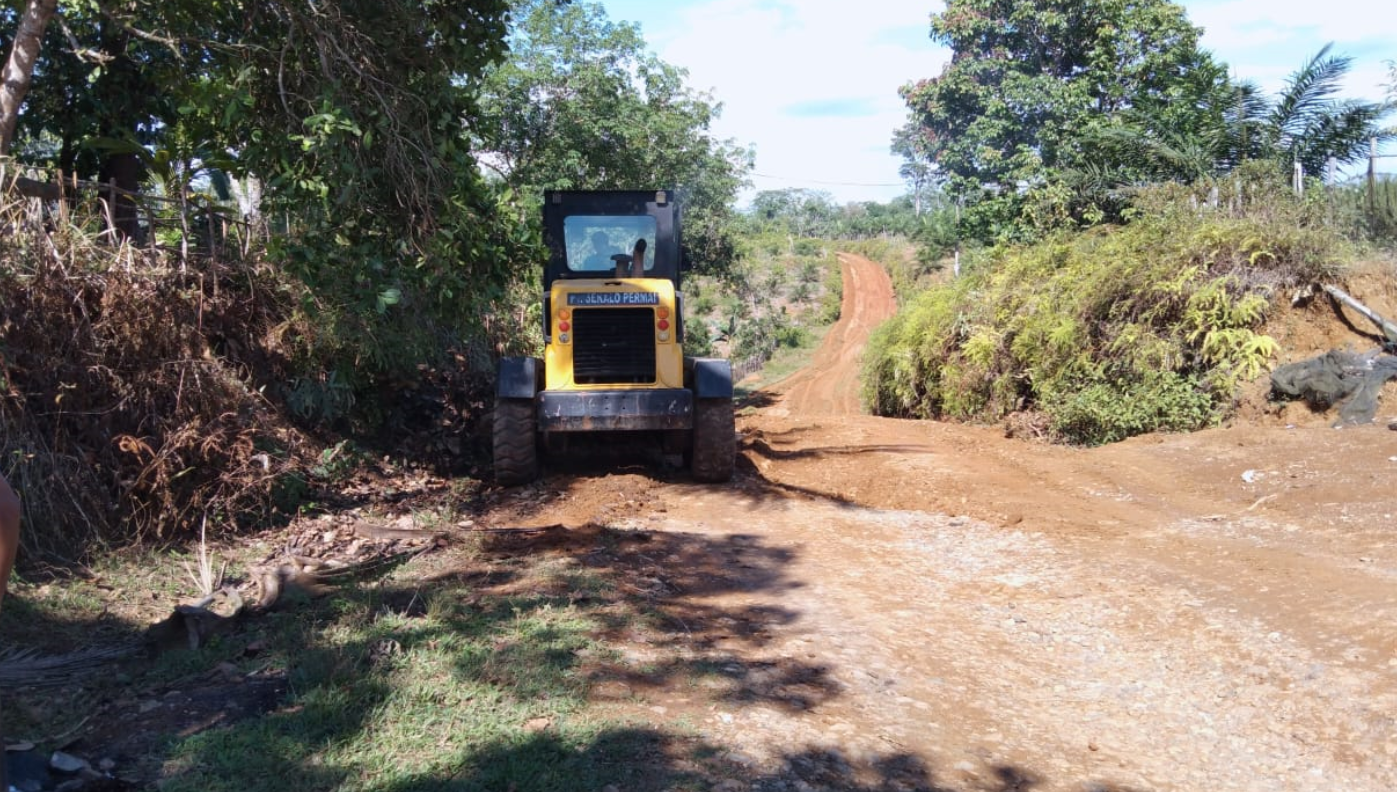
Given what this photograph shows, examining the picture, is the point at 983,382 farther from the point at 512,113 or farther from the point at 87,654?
the point at 87,654

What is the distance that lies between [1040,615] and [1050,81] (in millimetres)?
18195

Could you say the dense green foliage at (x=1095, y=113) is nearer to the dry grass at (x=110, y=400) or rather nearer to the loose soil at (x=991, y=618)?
the loose soil at (x=991, y=618)

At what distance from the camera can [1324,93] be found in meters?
15.4

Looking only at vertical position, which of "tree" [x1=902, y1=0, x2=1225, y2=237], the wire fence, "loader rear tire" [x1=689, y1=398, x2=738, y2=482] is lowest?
"loader rear tire" [x1=689, y1=398, x2=738, y2=482]

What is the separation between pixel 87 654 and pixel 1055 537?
6372mm

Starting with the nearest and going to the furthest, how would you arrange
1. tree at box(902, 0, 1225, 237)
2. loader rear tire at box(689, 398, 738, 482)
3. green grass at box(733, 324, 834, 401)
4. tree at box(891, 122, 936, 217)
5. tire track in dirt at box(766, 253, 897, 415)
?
1. loader rear tire at box(689, 398, 738, 482)
2. tree at box(902, 0, 1225, 237)
3. tire track in dirt at box(766, 253, 897, 415)
4. green grass at box(733, 324, 834, 401)
5. tree at box(891, 122, 936, 217)

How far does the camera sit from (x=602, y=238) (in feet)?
33.3

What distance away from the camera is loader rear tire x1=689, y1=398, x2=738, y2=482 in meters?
9.62

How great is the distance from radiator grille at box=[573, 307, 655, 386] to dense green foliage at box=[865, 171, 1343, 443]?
632 cm

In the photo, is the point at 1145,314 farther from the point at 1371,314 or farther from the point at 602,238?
the point at 602,238

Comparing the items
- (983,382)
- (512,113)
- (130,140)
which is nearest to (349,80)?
(130,140)

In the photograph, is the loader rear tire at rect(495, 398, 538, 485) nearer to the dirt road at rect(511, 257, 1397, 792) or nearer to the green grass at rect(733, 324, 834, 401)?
the dirt road at rect(511, 257, 1397, 792)

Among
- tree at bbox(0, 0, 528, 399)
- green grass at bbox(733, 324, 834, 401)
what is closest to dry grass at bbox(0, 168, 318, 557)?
tree at bbox(0, 0, 528, 399)

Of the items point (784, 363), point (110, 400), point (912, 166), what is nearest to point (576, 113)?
point (110, 400)
